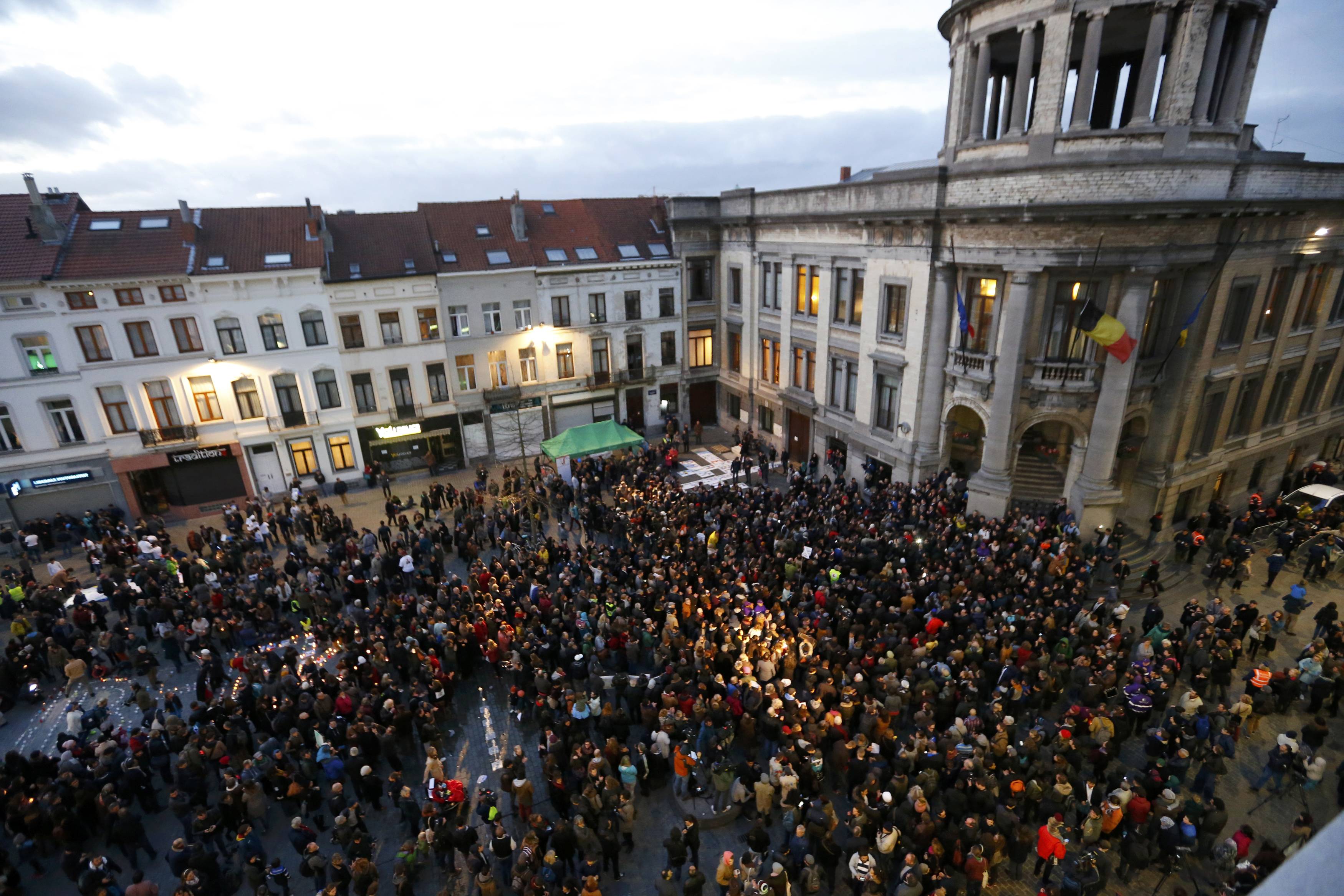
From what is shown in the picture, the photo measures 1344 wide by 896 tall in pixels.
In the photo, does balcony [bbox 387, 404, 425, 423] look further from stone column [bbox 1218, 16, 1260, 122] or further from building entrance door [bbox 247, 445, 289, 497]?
stone column [bbox 1218, 16, 1260, 122]

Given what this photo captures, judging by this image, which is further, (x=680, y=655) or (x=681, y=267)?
(x=681, y=267)

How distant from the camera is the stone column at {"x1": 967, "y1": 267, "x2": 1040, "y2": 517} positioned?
21.3m

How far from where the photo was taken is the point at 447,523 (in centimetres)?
2809

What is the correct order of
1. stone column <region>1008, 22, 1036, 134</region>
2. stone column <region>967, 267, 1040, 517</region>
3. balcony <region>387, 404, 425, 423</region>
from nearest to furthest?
stone column <region>1008, 22, 1036, 134</region>, stone column <region>967, 267, 1040, 517</region>, balcony <region>387, 404, 425, 423</region>

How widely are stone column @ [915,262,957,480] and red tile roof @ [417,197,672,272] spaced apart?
1724 centimetres

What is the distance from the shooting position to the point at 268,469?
102 feet

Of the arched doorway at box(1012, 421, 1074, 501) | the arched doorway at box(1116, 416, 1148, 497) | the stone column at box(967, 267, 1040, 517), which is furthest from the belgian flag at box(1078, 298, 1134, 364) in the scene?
the arched doorway at box(1012, 421, 1074, 501)

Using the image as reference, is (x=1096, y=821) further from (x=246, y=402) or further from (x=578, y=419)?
(x=246, y=402)

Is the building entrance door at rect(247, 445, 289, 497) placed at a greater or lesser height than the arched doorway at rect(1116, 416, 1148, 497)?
lesser

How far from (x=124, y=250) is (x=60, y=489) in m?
10.4

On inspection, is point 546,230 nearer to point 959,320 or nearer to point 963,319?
point 959,320

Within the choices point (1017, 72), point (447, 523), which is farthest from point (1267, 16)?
point (447, 523)

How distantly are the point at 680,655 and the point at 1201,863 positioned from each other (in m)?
10.6

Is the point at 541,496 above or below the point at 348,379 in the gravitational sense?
below
